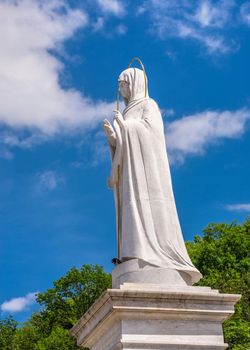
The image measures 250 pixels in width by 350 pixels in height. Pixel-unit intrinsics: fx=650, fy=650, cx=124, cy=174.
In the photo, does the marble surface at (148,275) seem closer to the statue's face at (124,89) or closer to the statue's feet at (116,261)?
the statue's feet at (116,261)

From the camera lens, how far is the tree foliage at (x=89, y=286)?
3319 centimetres

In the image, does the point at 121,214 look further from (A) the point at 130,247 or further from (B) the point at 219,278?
(B) the point at 219,278

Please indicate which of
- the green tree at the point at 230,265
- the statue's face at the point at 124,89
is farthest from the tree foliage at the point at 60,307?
the statue's face at the point at 124,89

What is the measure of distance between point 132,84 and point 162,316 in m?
4.92

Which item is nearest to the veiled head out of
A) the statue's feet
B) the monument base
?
the statue's feet

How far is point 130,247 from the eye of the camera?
35.0 ft

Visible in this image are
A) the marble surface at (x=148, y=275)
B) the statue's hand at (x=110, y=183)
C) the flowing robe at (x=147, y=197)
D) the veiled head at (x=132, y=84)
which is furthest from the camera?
the veiled head at (x=132, y=84)

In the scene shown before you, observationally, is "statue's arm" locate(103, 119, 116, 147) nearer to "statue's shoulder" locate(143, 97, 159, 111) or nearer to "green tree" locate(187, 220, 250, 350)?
"statue's shoulder" locate(143, 97, 159, 111)

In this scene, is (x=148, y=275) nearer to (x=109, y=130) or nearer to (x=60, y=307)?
(x=109, y=130)

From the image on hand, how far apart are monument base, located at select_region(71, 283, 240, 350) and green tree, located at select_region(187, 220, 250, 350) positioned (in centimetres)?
1726

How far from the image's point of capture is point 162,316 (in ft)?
31.6

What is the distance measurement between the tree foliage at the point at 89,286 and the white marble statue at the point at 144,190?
1959 cm

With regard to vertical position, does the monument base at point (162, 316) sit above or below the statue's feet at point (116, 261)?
below

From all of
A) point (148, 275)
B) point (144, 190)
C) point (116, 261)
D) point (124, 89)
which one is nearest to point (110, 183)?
point (144, 190)
